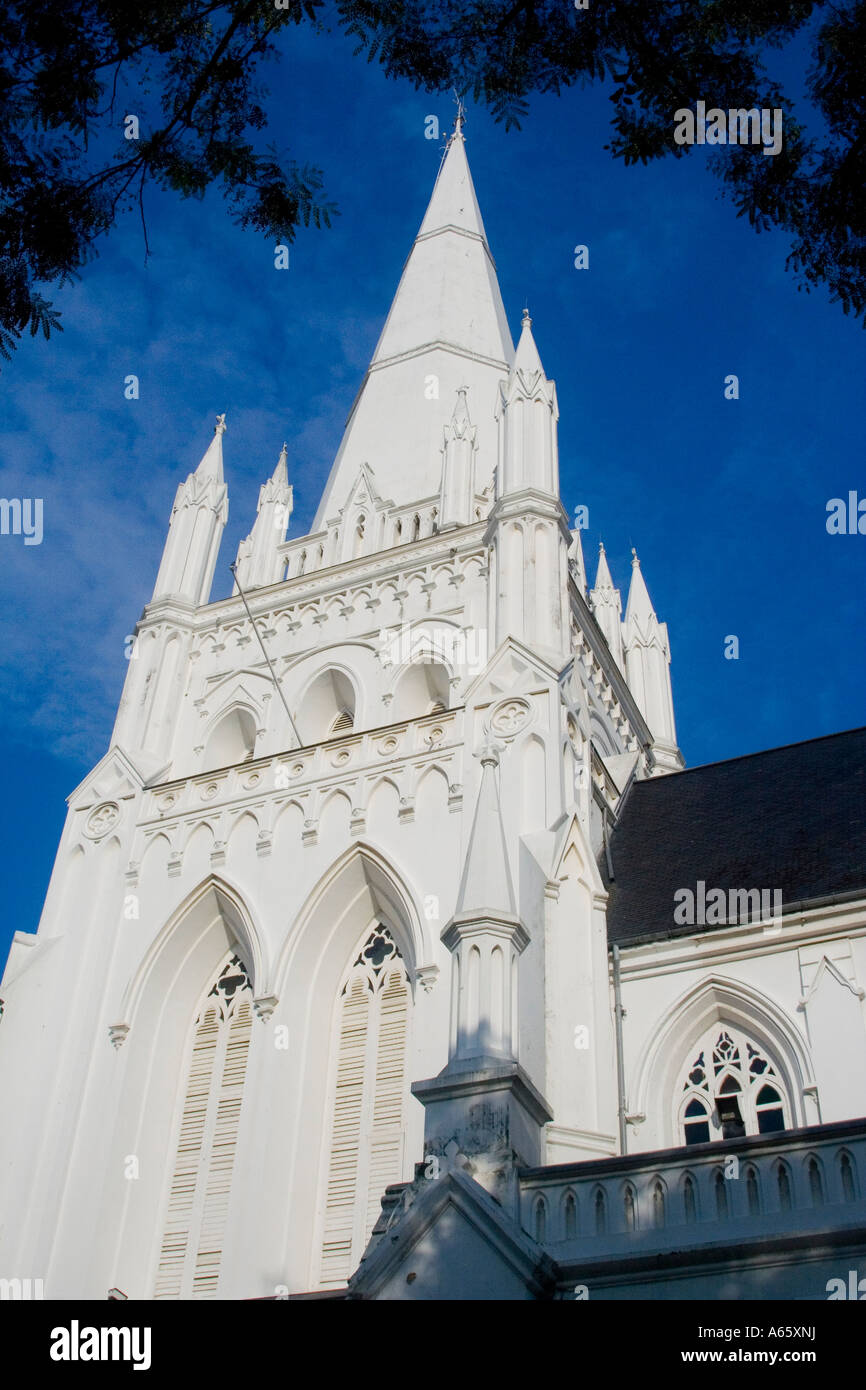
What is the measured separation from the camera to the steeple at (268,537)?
2503 cm

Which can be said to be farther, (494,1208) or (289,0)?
(494,1208)

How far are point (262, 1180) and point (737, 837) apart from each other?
7.51 m

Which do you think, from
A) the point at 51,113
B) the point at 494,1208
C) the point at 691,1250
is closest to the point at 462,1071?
the point at 494,1208

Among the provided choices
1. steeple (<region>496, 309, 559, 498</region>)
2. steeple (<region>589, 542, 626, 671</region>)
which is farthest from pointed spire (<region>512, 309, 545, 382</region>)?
steeple (<region>589, 542, 626, 671</region>)

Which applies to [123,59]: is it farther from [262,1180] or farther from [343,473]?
[343,473]

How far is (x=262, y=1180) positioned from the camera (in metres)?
15.1

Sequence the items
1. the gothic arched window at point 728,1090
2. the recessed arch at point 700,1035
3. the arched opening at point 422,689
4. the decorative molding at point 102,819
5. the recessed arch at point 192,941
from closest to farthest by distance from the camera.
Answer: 1. the gothic arched window at point 728,1090
2. the recessed arch at point 700,1035
3. the recessed arch at point 192,941
4. the decorative molding at point 102,819
5. the arched opening at point 422,689

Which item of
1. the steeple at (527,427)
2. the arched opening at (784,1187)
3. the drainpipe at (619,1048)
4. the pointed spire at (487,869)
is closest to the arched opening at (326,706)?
the steeple at (527,427)

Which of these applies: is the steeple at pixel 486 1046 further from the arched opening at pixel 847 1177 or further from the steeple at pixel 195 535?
the steeple at pixel 195 535

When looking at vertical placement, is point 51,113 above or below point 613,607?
below

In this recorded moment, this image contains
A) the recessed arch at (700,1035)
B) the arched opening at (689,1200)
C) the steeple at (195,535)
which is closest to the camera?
the arched opening at (689,1200)

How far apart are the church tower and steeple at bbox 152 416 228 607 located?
3.1 inches

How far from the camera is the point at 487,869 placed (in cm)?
1361

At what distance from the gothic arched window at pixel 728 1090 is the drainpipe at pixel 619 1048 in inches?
24.9
